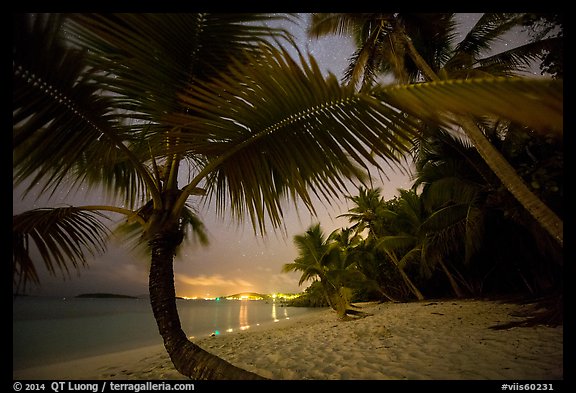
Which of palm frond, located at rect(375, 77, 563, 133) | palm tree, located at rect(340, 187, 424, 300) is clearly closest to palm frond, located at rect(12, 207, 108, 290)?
palm frond, located at rect(375, 77, 563, 133)

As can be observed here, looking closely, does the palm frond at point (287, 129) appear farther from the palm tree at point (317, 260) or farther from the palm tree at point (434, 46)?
the palm tree at point (317, 260)

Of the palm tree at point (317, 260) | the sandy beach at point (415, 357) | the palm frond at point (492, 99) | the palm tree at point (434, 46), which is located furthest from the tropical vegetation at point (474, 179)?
the palm tree at point (317, 260)

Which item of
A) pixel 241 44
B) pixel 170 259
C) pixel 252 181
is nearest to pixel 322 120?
pixel 252 181

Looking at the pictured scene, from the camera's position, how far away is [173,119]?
57.5 inches

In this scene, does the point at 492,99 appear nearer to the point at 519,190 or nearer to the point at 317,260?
the point at 519,190

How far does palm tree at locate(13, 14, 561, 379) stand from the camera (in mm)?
1268

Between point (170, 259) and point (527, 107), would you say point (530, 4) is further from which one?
point (170, 259)

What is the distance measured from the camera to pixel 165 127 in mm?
1808

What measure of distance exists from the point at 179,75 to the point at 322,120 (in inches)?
38.3

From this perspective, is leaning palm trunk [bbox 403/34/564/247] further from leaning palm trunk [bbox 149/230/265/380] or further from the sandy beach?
leaning palm trunk [bbox 149/230/265/380]

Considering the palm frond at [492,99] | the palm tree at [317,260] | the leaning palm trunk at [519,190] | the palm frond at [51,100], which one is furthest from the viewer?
the palm tree at [317,260]

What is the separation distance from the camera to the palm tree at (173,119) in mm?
1268

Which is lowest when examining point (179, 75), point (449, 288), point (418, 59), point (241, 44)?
point (449, 288)

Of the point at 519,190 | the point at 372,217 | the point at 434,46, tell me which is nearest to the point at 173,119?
the point at 519,190
